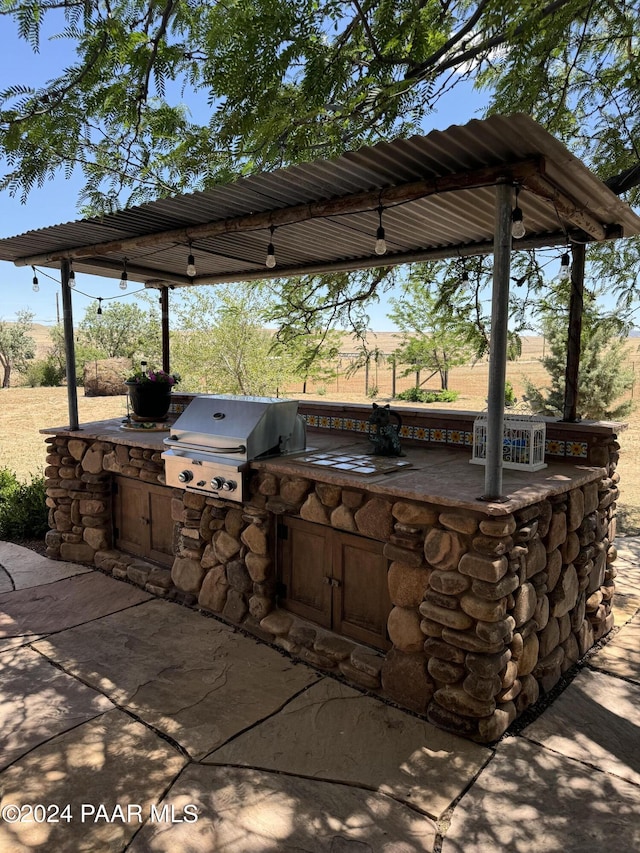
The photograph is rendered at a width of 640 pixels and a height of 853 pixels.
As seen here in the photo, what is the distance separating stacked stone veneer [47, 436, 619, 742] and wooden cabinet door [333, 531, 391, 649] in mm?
76

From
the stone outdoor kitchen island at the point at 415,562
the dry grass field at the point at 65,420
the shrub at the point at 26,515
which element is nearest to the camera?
the stone outdoor kitchen island at the point at 415,562

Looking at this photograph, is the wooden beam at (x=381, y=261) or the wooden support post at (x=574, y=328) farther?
the wooden beam at (x=381, y=261)

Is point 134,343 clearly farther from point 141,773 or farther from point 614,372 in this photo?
point 141,773

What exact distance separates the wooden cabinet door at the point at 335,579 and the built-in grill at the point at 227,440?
18.7 inches

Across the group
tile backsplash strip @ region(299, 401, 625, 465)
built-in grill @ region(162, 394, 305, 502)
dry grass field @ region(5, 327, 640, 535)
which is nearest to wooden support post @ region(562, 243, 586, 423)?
tile backsplash strip @ region(299, 401, 625, 465)

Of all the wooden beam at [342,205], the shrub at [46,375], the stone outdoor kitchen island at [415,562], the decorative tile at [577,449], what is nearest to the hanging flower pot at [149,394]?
the stone outdoor kitchen island at [415,562]

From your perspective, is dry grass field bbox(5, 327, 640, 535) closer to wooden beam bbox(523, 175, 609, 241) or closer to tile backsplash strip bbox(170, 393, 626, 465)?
tile backsplash strip bbox(170, 393, 626, 465)

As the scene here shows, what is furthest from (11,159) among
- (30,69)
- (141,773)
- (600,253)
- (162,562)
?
(600,253)

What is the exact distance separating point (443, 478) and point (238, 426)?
4.45 feet

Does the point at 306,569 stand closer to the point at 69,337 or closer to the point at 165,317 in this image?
the point at 69,337

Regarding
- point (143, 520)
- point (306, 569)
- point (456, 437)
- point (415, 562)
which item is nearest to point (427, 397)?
point (456, 437)

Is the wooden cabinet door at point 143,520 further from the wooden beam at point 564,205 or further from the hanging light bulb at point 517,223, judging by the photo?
the wooden beam at point 564,205

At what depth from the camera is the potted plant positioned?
17.1 feet

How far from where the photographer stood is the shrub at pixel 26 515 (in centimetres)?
567
